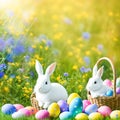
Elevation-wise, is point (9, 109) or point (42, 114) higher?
point (9, 109)

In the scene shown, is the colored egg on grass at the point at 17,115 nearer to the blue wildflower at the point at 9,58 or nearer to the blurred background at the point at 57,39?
the blurred background at the point at 57,39

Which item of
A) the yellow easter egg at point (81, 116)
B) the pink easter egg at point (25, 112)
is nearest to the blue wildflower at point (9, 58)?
the pink easter egg at point (25, 112)

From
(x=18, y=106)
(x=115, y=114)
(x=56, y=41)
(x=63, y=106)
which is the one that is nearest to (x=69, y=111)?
(x=63, y=106)

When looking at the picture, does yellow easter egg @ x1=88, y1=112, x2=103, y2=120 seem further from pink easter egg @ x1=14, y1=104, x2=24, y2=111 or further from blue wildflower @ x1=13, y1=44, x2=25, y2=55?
blue wildflower @ x1=13, y1=44, x2=25, y2=55

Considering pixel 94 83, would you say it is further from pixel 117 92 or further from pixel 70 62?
pixel 70 62

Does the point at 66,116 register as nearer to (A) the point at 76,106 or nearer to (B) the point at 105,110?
(A) the point at 76,106

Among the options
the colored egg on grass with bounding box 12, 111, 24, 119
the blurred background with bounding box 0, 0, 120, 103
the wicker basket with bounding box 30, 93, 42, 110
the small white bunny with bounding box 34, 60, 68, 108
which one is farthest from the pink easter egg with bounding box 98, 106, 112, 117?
the blurred background with bounding box 0, 0, 120, 103
